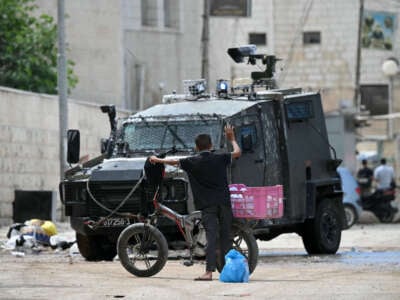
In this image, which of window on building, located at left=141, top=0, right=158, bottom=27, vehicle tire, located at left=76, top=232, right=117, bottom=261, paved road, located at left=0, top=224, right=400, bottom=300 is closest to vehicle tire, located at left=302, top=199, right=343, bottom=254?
paved road, located at left=0, top=224, right=400, bottom=300

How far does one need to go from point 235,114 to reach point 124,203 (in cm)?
242

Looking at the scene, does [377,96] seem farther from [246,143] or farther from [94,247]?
[94,247]

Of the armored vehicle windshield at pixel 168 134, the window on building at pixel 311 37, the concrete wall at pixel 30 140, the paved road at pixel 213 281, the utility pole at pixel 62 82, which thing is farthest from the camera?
the window on building at pixel 311 37

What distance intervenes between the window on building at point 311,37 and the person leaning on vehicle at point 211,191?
5329 centimetres

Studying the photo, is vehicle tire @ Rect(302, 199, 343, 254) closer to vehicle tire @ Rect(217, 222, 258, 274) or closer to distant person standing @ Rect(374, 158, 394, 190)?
vehicle tire @ Rect(217, 222, 258, 274)

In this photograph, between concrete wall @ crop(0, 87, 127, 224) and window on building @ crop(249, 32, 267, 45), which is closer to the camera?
concrete wall @ crop(0, 87, 127, 224)

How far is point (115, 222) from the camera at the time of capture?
19.6m

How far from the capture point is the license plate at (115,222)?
19486mm

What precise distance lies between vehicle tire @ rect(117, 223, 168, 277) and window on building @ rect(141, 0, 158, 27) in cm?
3346

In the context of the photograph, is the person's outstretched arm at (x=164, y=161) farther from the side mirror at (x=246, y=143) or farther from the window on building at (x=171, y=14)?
the window on building at (x=171, y=14)

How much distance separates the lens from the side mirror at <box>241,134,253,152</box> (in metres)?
20.5

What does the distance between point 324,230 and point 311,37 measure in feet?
154

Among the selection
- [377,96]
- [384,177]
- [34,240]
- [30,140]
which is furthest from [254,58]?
[377,96]

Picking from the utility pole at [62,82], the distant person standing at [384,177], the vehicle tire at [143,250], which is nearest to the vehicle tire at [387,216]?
the distant person standing at [384,177]
